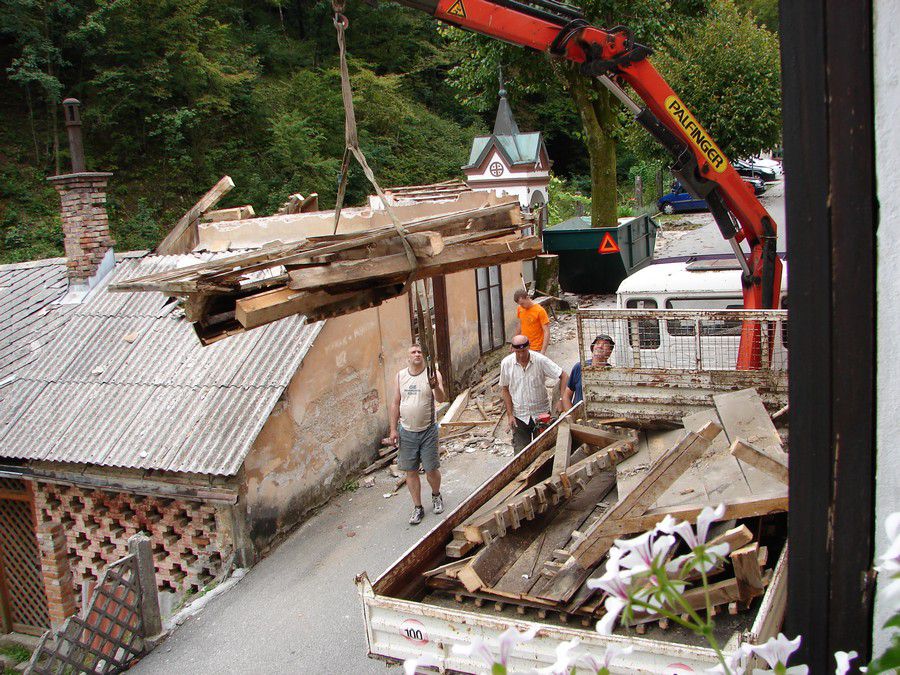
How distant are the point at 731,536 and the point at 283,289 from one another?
2731 mm

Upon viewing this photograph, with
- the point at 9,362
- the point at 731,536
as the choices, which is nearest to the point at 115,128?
the point at 9,362

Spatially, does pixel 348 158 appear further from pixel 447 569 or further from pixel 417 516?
pixel 417 516

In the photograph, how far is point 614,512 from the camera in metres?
4.38

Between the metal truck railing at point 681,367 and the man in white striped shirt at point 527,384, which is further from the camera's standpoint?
the man in white striped shirt at point 527,384

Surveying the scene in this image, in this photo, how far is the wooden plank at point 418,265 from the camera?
4082 millimetres

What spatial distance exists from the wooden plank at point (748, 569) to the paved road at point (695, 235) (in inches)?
686

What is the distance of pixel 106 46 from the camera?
80.1 feet

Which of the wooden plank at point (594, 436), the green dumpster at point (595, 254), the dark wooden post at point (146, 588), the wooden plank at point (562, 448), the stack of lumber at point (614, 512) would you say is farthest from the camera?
the green dumpster at point (595, 254)

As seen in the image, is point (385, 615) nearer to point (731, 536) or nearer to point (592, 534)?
point (592, 534)

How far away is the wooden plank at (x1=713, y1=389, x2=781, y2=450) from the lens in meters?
5.02

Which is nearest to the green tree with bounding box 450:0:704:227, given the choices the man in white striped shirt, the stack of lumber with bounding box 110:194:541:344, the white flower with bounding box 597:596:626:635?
the man in white striped shirt

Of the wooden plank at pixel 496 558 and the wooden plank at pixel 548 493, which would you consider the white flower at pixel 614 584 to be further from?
the wooden plank at pixel 548 493

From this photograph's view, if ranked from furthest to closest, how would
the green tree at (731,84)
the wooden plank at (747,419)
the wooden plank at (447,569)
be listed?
1. the green tree at (731,84)
2. the wooden plank at (747,419)
3. the wooden plank at (447,569)

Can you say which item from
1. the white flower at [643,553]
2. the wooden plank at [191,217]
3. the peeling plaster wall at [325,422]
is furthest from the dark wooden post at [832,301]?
the wooden plank at [191,217]
